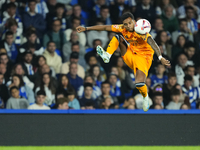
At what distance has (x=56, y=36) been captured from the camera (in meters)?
9.30

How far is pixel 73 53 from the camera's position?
9000 mm

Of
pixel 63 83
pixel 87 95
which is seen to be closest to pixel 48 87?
pixel 63 83

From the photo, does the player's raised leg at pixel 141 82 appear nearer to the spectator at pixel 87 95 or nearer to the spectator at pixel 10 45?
the spectator at pixel 87 95

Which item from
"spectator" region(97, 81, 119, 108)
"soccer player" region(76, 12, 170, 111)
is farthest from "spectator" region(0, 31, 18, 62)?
"soccer player" region(76, 12, 170, 111)

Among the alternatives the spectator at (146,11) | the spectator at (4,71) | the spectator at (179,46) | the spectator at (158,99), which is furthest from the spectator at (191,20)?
the spectator at (4,71)

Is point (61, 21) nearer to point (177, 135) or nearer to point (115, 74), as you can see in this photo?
point (115, 74)

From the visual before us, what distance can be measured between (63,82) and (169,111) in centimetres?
266

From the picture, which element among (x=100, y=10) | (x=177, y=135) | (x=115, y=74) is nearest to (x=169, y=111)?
(x=177, y=135)

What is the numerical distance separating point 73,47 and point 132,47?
2.86 metres

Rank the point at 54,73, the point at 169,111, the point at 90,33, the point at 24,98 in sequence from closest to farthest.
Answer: the point at 169,111 → the point at 24,98 → the point at 54,73 → the point at 90,33

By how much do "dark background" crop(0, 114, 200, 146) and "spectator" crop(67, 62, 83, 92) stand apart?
1.89 meters

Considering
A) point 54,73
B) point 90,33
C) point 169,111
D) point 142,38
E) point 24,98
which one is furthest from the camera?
point 90,33

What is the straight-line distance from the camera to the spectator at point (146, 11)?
995 centimetres

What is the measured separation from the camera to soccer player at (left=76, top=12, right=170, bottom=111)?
6207mm
